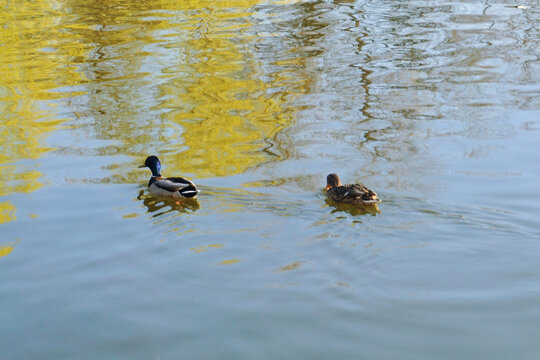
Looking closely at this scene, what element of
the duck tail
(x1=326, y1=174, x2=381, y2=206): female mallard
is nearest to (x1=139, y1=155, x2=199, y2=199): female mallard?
(x1=326, y1=174, x2=381, y2=206): female mallard

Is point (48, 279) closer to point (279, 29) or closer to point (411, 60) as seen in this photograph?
point (411, 60)

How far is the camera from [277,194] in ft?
29.6

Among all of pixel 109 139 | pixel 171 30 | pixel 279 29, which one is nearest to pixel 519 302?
pixel 109 139

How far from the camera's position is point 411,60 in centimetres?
1560

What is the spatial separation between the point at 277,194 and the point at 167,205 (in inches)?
50.2

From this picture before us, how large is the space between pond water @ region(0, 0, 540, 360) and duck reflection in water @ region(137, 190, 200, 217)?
0.09 feet

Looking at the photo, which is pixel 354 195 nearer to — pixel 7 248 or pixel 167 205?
pixel 167 205

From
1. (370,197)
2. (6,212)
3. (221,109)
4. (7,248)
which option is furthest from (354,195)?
(221,109)

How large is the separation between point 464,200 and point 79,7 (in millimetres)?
17423

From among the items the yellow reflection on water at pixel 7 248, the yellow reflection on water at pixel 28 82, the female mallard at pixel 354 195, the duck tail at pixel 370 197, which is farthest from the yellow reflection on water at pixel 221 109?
the yellow reflection on water at pixel 7 248

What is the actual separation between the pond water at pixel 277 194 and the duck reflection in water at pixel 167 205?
0.03 m

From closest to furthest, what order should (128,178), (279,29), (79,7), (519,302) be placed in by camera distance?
1. (519,302)
2. (128,178)
3. (279,29)
4. (79,7)

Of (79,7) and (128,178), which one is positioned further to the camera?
(79,7)

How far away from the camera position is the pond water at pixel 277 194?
19.9 feet
